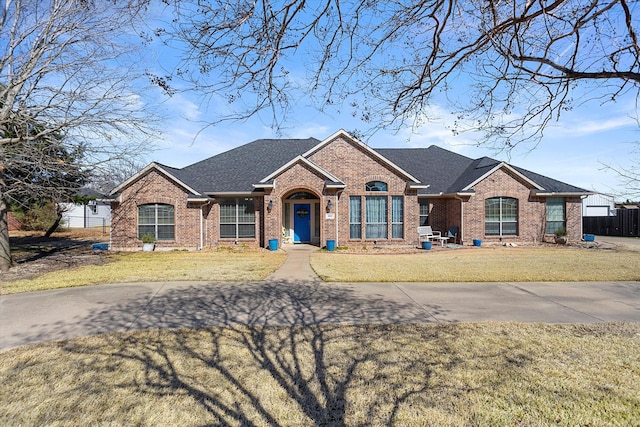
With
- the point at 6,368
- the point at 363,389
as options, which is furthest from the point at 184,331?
the point at 363,389

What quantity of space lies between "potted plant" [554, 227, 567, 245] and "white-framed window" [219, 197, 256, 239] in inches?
691

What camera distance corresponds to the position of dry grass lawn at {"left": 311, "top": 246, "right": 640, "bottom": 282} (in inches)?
381

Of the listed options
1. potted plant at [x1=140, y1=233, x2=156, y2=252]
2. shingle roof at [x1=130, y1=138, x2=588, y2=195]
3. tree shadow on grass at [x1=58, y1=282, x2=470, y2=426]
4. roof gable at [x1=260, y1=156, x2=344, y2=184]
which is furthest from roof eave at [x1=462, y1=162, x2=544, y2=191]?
potted plant at [x1=140, y1=233, x2=156, y2=252]

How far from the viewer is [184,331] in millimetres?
5445

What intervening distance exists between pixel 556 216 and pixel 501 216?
3533 mm

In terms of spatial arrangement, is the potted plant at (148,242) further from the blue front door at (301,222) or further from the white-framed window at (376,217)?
the white-framed window at (376,217)

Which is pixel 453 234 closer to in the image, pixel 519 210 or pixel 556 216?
pixel 519 210

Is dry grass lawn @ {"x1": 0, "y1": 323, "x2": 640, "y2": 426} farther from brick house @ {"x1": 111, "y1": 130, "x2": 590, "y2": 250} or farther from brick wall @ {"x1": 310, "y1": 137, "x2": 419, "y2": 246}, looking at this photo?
brick wall @ {"x1": 310, "y1": 137, "x2": 419, "y2": 246}

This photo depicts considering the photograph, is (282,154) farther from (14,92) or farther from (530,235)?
(530,235)

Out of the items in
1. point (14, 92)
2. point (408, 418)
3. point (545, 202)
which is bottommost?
point (408, 418)

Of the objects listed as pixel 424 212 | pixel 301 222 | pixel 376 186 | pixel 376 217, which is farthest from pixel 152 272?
pixel 424 212

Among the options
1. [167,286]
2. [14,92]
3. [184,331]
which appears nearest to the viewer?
[184,331]

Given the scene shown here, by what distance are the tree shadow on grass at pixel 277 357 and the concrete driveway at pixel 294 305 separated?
2.5 inches

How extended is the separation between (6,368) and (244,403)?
3169mm
